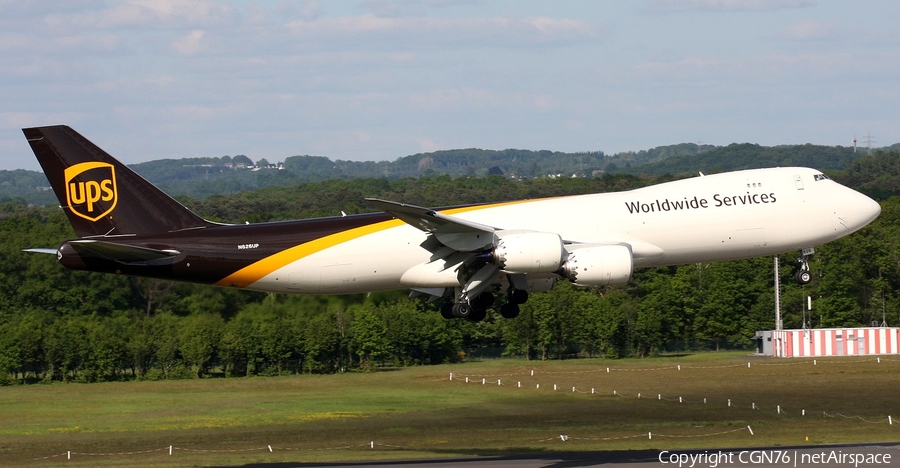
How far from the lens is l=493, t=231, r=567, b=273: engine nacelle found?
134ft

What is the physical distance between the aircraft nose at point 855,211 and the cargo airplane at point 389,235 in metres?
2.27

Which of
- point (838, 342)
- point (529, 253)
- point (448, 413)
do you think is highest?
point (529, 253)

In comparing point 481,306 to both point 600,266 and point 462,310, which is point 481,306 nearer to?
point 462,310

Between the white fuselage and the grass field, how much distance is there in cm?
999

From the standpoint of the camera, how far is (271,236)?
141 ft

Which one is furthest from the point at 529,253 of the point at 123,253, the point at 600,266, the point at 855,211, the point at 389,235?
the point at 123,253

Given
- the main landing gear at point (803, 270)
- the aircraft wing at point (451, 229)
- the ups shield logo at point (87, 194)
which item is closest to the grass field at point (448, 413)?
the main landing gear at point (803, 270)

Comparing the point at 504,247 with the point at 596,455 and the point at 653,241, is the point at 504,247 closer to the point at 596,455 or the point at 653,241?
the point at 653,241

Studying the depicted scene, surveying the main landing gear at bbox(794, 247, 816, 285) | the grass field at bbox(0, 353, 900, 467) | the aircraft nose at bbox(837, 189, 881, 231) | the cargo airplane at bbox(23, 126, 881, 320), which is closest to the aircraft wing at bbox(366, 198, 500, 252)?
the cargo airplane at bbox(23, 126, 881, 320)

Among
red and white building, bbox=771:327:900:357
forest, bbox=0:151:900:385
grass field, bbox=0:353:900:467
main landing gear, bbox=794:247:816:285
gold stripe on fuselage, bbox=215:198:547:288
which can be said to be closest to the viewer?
gold stripe on fuselage, bbox=215:198:547:288

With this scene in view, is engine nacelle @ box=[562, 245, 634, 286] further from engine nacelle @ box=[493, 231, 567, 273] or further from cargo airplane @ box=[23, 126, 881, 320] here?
engine nacelle @ box=[493, 231, 567, 273]

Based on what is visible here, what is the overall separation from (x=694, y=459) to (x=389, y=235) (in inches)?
547

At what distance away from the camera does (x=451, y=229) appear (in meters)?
41.2

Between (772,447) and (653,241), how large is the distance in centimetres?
1139
